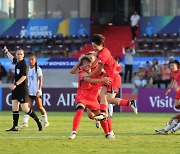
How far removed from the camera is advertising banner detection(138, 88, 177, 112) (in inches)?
1391

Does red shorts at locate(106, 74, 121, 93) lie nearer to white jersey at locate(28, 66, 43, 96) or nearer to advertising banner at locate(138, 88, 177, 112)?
white jersey at locate(28, 66, 43, 96)

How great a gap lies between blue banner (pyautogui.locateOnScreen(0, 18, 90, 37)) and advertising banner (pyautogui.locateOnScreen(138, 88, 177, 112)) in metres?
12.0

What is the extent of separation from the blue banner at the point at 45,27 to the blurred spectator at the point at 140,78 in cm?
788

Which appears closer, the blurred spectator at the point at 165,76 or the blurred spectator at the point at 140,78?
the blurred spectator at the point at 165,76

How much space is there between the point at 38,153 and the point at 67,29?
3255 cm

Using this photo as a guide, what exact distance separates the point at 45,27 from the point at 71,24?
5.14ft

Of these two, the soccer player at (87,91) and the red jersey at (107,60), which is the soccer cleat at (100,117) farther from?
the red jersey at (107,60)

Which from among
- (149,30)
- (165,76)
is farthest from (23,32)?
(165,76)

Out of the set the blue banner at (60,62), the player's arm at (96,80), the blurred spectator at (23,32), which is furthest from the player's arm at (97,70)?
the blurred spectator at (23,32)

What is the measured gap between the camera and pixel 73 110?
117 feet

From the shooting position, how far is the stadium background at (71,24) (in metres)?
44.0

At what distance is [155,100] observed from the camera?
35.7 meters

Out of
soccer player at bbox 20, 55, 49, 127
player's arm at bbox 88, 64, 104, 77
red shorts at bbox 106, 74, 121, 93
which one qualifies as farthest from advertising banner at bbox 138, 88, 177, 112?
player's arm at bbox 88, 64, 104, 77

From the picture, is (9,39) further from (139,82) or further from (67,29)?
(139,82)
